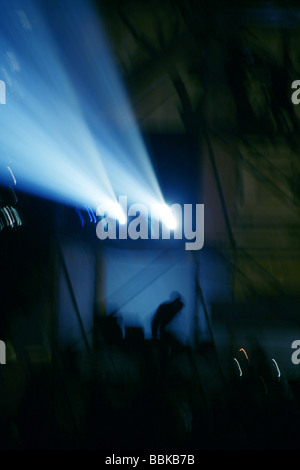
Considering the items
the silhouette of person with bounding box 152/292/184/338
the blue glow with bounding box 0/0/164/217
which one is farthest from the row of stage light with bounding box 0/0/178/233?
the silhouette of person with bounding box 152/292/184/338

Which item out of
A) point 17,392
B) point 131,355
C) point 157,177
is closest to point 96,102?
point 157,177

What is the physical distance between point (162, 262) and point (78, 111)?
945 millimetres

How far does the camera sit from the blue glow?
7.49 feet

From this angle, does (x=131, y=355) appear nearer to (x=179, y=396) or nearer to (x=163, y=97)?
(x=179, y=396)

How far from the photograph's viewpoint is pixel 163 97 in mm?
2303

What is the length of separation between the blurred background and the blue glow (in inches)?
0.4

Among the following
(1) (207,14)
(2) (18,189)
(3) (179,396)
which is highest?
(1) (207,14)

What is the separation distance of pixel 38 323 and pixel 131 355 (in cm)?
54

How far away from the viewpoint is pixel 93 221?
2.29m

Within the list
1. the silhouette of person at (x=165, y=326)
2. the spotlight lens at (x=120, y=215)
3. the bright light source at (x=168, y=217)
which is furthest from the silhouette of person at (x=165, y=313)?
Answer: the spotlight lens at (x=120, y=215)

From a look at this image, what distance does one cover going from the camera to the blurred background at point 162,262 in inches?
89.7

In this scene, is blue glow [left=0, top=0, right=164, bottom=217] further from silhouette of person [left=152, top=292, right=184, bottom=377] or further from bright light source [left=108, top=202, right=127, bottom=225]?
silhouette of person [left=152, top=292, right=184, bottom=377]
